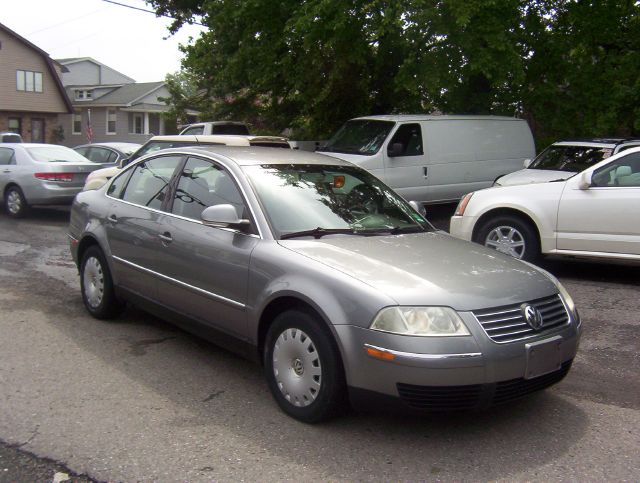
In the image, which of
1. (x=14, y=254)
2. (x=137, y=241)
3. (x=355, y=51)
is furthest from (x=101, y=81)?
(x=137, y=241)

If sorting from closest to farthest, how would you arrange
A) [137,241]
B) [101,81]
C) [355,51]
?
[137,241] < [355,51] < [101,81]

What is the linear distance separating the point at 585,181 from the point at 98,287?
17.2 feet

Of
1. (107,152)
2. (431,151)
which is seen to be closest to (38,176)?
(107,152)

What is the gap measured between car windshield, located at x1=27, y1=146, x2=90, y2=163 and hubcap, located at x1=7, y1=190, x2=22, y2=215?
80 cm

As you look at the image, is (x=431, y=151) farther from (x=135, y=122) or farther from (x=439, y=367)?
(x=135, y=122)

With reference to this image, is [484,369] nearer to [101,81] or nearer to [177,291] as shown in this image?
[177,291]

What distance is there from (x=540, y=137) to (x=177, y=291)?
44.3 feet

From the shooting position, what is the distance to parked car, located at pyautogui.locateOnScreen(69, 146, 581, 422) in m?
3.69

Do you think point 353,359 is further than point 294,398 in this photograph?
No

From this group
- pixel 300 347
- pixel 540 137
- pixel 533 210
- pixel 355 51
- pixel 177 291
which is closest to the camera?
pixel 300 347

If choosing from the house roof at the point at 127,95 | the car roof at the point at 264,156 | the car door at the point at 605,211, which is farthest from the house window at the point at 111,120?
the car roof at the point at 264,156

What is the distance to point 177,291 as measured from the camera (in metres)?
5.08

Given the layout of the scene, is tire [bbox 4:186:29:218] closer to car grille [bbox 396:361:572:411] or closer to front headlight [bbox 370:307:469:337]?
front headlight [bbox 370:307:469:337]

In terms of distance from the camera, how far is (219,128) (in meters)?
18.5
